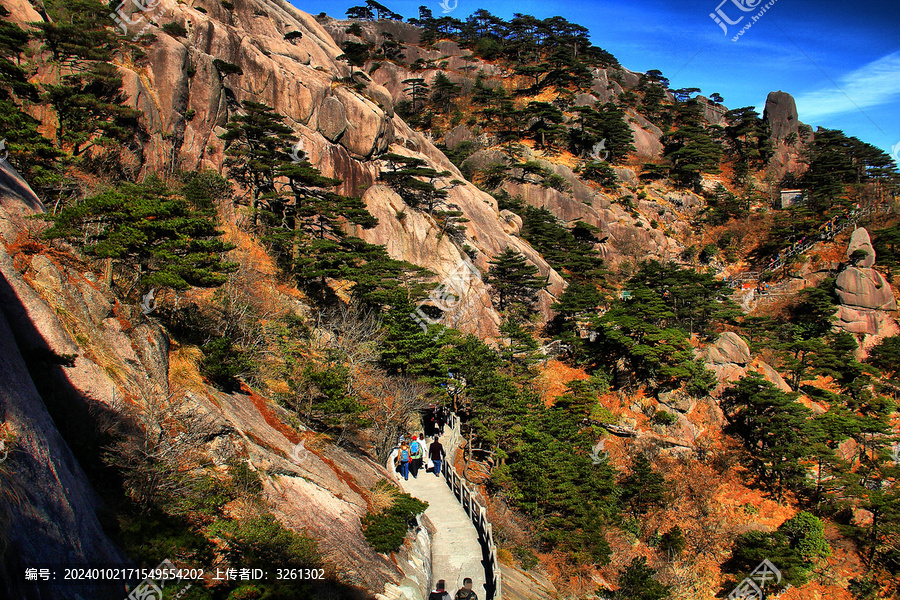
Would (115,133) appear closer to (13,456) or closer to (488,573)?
(13,456)

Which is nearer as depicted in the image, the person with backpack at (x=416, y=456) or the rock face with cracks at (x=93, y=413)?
the rock face with cracks at (x=93, y=413)

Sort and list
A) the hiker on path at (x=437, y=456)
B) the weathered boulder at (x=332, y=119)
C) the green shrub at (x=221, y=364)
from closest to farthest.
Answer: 1. the green shrub at (x=221, y=364)
2. the hiker on path at (x=437, y=456)
3. the weathered boulder at (x=332, y=119)

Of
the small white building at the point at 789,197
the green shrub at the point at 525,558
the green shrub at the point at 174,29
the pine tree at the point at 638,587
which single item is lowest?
the pine tree at the point at 638,587

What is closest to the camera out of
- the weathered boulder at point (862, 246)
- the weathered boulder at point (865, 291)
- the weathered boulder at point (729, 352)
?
the weathered boulder at point (729, 352)

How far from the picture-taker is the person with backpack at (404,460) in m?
14.6

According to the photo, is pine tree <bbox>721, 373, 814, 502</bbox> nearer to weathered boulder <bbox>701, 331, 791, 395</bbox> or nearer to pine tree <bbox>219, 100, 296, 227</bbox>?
weathered boulder <bbox>701, 331, 791, 395</bbox>

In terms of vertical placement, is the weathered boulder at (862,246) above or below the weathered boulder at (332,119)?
below

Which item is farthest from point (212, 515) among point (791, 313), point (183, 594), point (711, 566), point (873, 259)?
point (873, 259)

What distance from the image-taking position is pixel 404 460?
14.7 m

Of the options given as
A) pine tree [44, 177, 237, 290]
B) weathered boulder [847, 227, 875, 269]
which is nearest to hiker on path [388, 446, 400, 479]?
pine tree [44, 177, 237, 290]

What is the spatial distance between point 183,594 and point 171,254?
8.63 m

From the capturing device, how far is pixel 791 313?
4391cm

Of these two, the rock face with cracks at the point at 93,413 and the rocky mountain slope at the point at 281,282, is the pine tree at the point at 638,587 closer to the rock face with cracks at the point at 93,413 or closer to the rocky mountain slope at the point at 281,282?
the rocky mountain slope at the point at 281,282

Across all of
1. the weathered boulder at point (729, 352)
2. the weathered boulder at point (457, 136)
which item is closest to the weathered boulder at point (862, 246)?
the weathered boulder at point (729, 352)
